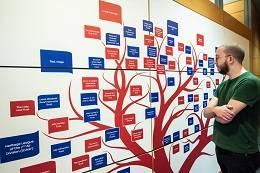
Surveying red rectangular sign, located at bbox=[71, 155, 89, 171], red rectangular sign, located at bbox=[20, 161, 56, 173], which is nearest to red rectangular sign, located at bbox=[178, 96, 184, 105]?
red rectangular sign, located at bbox=[71, 155, 89, 171]

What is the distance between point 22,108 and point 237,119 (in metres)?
1.60

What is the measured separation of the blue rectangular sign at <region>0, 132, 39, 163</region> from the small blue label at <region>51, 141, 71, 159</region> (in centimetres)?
11

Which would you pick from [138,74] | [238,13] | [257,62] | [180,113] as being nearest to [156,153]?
[180,113]

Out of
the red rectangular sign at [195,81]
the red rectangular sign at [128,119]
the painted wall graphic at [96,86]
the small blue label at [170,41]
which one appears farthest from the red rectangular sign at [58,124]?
the red rectangular sign at [195,81]

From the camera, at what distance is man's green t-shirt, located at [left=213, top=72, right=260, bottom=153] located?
1.87 metres

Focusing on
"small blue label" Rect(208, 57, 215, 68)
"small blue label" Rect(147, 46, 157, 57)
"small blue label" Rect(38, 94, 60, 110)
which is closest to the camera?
"small blue label" Rect(38, 94, 60, 110)

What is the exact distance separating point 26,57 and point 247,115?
1682 mm

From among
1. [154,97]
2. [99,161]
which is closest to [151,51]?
[154,97]

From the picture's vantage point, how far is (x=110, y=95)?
6.06ft

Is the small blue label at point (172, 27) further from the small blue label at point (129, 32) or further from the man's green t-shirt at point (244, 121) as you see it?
the man's green t-shirt at point (244, 121)

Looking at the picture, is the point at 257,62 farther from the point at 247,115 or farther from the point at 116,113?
the point at 116,113

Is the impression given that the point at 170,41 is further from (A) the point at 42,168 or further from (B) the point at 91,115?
(A) the point at 42,168

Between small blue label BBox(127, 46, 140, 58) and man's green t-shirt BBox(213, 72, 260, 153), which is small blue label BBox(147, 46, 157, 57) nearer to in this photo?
small blue label BBox(127, 46, 140, 58)

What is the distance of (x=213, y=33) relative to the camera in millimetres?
3455
